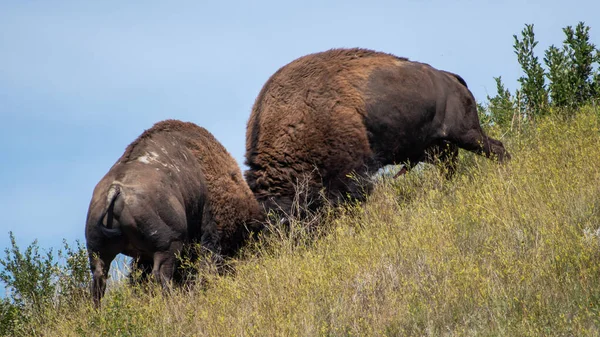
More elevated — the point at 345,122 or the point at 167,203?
the point at 345,122

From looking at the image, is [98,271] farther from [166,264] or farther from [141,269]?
[141,269]

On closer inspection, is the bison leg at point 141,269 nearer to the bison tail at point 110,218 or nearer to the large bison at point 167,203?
the large bison at point 167,203

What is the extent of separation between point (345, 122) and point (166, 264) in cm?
315

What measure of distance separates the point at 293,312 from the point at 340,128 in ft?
11.7

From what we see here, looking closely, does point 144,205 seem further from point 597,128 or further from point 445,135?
point 597,128

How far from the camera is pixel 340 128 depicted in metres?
9.66

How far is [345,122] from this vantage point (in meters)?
9.69

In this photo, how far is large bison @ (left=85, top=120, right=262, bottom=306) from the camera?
293 inches

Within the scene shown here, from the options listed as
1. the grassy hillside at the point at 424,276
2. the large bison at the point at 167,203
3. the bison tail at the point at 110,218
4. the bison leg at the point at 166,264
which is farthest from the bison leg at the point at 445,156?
the bison tail at the point at 110,218

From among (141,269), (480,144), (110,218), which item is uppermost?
(110,218)

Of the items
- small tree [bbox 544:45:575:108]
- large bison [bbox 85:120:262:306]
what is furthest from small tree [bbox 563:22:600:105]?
large bison [bbox 85:120:262:306]

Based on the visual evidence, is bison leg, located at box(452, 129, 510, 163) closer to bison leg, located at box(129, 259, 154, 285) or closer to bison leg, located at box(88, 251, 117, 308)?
bison leg, located at box(129, 259, 154, 285)

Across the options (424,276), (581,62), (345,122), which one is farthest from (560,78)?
(424,276)

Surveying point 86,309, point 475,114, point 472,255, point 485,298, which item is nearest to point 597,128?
point 475,114
